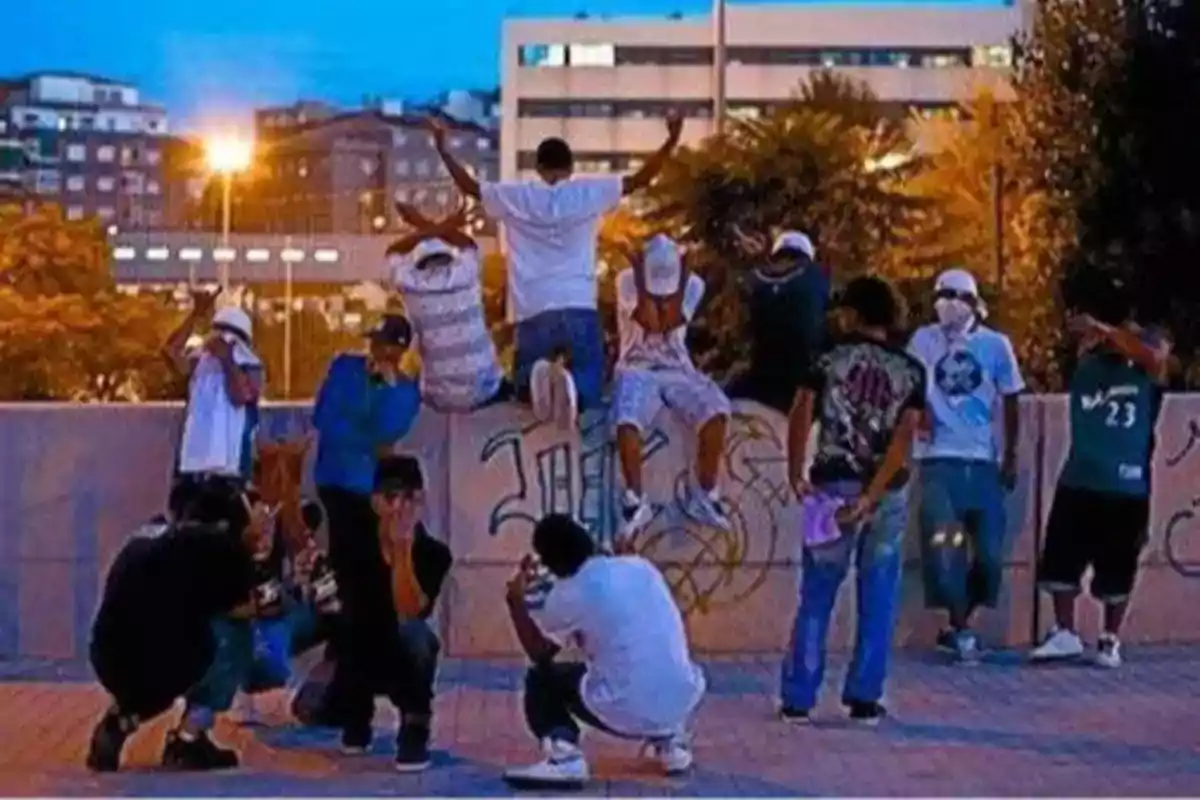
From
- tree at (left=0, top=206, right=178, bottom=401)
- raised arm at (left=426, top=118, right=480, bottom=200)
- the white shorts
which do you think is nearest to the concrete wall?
the white shorts

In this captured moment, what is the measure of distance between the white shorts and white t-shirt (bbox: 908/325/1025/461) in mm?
1040

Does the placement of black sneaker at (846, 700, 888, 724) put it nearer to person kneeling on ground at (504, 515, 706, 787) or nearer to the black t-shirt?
person kneeling on ground at (504, 515, 706, 787)

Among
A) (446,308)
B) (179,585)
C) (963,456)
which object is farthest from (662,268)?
(179,585)

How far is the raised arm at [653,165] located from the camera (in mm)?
11102

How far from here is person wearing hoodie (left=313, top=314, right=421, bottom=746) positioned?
9398 millimetres

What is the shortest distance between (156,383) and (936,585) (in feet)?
71.1

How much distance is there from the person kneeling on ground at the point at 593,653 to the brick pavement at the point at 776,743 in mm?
237

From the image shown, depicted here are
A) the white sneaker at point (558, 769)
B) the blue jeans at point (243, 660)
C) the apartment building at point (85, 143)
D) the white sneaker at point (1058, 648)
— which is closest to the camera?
the white sneaker at point (558, 769)

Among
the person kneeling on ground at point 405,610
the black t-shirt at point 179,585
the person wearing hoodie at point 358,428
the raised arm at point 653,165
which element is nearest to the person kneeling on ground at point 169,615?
the black t-shirt at point 179,585

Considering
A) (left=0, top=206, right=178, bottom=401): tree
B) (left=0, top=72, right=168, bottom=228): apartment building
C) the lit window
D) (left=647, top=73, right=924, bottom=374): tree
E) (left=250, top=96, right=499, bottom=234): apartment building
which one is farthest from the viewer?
the lit window

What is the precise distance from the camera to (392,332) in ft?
31.0

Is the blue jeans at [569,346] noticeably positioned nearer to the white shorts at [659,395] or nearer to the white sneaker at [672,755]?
the white shorts at [659,395]

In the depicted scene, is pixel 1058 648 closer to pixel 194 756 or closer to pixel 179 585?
pixel 194 756

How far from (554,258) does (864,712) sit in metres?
2.86
